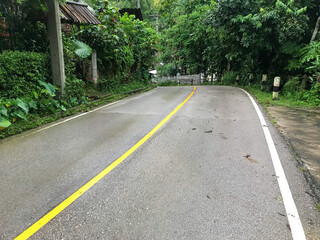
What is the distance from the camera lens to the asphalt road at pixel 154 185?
8.71ft

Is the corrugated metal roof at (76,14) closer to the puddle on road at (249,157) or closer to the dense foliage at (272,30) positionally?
the dense foliage at (272,30)

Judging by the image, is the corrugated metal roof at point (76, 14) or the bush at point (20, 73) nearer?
the bush at point (20, 73)

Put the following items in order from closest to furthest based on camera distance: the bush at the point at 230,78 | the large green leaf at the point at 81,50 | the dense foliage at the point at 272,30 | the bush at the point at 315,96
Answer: the bush at the point at 315,96, the large green leaf at the point at 81,50, the dense foliage at the point at 272,30, the bush at the point at 230,78

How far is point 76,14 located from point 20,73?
5.25m

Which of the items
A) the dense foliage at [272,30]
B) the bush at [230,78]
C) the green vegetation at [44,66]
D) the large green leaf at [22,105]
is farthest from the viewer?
the bush at [230,78]

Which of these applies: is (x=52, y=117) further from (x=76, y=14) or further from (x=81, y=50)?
(x=76, y=14)

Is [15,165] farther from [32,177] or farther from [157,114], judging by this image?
[157,114]

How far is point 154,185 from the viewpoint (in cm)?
353

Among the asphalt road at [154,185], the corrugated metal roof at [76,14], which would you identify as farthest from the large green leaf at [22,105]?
the corrugated metal roof at [76,14]

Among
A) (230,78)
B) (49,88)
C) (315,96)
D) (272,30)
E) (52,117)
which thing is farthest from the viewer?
(230,78)

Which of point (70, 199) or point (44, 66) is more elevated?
point (44, 66)

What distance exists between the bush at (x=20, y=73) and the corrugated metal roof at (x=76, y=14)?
3206 millimetres

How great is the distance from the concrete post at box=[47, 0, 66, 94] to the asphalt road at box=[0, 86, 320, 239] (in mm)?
3115

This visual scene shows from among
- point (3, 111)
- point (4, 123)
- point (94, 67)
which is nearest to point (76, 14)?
point (94, 67)
